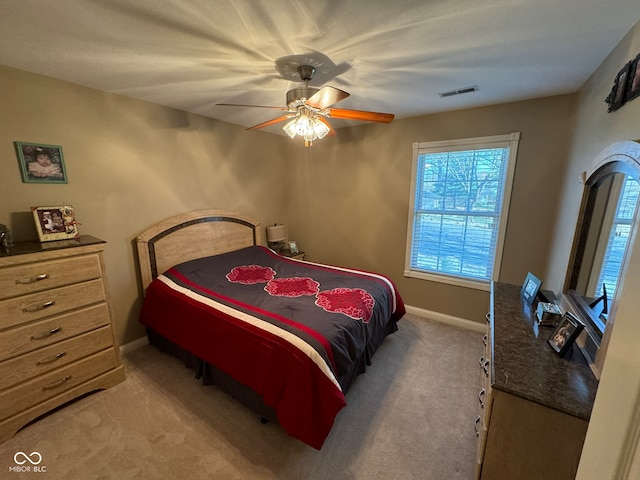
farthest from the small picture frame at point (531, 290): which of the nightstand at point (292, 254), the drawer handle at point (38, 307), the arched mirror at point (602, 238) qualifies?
the drawer handle at point (38, 307)

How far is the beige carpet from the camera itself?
1462mm

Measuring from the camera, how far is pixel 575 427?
94cm

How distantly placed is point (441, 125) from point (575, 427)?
2.70m

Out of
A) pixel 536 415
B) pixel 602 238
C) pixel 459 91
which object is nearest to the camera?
pixel 536 415

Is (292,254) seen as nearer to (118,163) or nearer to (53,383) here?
(118,163)

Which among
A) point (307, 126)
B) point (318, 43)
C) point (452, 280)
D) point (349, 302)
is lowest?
point (452, 280)

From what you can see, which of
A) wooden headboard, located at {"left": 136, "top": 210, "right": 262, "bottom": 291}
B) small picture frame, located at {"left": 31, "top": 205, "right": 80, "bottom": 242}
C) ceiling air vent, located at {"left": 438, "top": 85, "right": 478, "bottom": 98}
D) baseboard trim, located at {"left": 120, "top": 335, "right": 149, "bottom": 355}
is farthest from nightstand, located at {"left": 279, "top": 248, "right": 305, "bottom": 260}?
ceiling air vent, located at {"left": 438, "top": 85, "right": 478, "bottom": 98}

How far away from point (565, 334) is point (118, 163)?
3.45m

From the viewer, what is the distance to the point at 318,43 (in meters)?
1.49

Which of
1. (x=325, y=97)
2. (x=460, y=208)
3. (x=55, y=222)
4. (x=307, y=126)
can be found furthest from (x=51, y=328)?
(x=460, y=208)

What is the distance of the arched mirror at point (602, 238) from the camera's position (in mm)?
1096

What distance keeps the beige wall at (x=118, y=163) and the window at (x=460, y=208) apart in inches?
92.2

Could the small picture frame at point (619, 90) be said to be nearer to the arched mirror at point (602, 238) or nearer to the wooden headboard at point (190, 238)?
the arched mirror at point (602, 238)

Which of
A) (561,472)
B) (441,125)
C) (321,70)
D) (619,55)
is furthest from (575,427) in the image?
(441,125)
